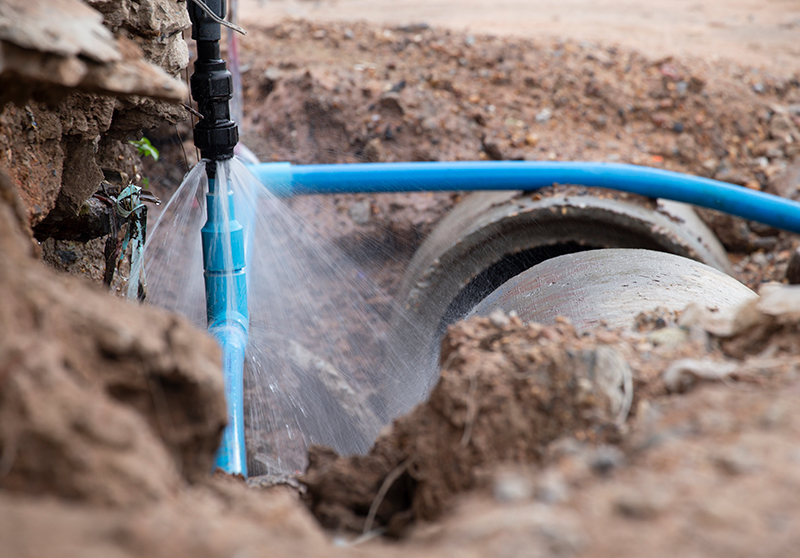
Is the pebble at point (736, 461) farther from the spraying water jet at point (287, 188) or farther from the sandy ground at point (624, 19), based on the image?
the sandy ground at point (624, 19)

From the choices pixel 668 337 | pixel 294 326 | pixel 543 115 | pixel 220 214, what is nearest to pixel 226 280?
pixel 220 214

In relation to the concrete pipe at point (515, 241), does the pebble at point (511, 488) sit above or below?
below

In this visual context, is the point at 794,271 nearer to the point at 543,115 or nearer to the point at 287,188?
the point at 543,115

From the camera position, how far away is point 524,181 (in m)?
2.59

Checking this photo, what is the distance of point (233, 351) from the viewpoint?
6.46 feet

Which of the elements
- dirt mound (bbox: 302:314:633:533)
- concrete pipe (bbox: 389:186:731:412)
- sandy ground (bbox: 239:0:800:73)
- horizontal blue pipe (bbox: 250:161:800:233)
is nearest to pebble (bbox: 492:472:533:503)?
dirt mound (bbox: 302:314:633:533)

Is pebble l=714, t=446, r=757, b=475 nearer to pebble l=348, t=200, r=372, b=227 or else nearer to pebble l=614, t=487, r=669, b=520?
pebble l=614, t=487, r=669, b=520

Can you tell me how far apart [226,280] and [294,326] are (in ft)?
3.69

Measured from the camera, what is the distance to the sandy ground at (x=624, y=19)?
4.23 m

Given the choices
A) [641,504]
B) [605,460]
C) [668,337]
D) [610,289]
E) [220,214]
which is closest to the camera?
[641,504]

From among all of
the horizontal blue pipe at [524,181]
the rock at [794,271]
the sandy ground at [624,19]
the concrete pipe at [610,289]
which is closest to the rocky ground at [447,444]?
the concrete pipe at [610,289]

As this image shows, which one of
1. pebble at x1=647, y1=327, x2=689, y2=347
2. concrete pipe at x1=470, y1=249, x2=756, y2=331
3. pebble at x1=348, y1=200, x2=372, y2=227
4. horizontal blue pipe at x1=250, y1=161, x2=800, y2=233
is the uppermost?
pebble at x1=348, y1=200, x2=372, y2=227

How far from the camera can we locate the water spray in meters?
1.86

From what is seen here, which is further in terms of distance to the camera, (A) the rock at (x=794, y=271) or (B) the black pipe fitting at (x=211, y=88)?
(A) the rock at (x=794, y=271)
